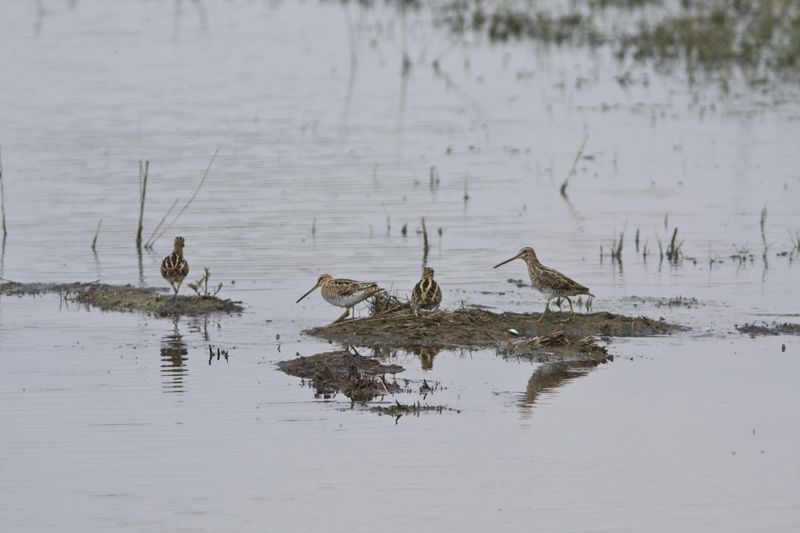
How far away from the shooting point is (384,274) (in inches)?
599

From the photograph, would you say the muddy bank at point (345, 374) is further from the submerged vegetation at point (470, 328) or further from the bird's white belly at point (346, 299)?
the bird's white belly at point (346, 299)

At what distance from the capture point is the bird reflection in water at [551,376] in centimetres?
1013

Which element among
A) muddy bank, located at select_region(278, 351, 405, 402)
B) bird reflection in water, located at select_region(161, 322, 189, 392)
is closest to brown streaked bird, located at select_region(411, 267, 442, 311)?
muddy bank, located at select_region(278, 351, 405, 402)

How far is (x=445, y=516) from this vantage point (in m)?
7.68

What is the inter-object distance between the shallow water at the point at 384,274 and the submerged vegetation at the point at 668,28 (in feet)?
5.15

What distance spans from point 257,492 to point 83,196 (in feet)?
44.3

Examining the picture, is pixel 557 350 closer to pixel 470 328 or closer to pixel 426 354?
pixel 470 328

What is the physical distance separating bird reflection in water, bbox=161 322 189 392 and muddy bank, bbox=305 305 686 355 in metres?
1.43

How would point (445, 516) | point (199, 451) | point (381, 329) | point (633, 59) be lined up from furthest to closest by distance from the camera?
point (633, 59) → point (381, 329) → point (199, 451) → point (445, 516)

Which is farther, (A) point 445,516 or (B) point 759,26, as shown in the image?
(B) point 759,26

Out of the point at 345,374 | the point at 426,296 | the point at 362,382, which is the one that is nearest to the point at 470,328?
the point at 426,296

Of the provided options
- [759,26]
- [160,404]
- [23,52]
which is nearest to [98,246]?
[160,404]

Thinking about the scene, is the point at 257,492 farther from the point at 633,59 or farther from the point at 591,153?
the point at 633,59

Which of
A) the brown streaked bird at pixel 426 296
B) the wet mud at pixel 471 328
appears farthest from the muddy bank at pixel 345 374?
the brown streaked bird at pixel 426 296
